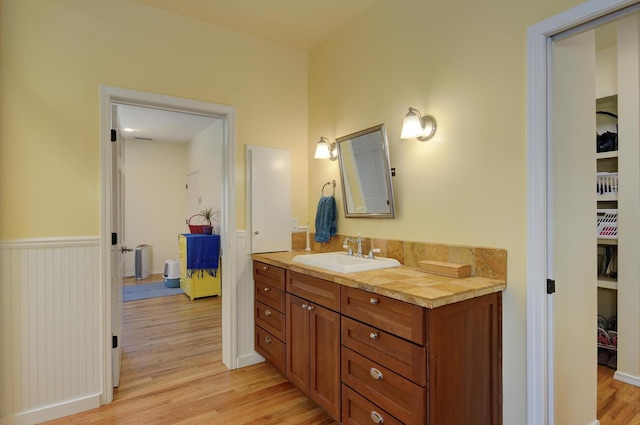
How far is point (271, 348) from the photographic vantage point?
2604mm

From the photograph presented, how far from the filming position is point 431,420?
1367 millimetres

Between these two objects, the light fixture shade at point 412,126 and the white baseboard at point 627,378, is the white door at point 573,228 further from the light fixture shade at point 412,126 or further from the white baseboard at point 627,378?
the white baseboard at point 627,378

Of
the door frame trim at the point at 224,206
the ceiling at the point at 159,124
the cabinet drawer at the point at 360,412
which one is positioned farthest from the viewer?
the ceiling at the point at 159,124

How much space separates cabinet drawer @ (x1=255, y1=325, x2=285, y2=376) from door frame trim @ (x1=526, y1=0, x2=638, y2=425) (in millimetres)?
1531

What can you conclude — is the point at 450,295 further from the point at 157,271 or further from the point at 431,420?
the point at 157,271

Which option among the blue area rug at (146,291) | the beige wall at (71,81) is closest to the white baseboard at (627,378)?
the beige wall at (71,81)

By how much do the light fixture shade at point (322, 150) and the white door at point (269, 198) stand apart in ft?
1.10

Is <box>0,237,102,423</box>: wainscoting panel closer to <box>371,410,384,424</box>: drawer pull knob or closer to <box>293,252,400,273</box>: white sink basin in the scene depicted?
<box>293,252,400,273</box>: white sink basin

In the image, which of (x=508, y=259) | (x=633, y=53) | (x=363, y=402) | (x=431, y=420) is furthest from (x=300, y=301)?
(x=633, y=53)

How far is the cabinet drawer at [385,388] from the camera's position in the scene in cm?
141

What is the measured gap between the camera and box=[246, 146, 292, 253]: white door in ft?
9.37

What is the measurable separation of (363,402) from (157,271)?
5.94 metres

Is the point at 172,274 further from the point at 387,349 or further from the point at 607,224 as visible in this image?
the point at 607,224

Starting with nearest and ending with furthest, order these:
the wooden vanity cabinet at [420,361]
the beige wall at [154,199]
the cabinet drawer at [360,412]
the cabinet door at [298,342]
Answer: the wooden vanity cabinet at [420,361], the cabinet drawer at [360,412], the cabinet door at [298,342], the beige wall at [154,199]
